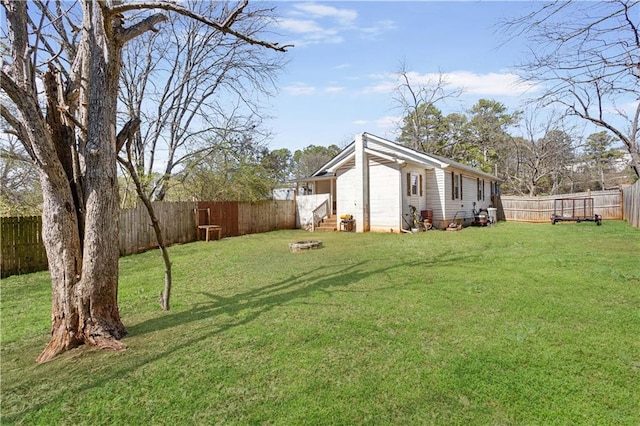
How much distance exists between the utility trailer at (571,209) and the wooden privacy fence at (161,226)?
48.3 feet

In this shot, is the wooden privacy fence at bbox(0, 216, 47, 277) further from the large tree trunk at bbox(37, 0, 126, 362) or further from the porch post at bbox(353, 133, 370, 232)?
the porch post at bbox(353, 133, 370, 232)

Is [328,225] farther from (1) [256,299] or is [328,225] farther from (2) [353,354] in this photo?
(2) [353,354]

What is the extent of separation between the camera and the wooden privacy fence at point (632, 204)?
12992 mm

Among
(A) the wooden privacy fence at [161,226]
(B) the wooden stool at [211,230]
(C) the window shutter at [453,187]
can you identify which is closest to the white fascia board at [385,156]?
(C) the window shutter at [453,187]

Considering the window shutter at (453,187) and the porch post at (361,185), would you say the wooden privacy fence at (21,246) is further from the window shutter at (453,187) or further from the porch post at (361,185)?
the window shutter at (453,187)

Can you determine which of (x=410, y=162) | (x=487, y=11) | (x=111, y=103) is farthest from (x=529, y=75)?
(x=410, y=162)

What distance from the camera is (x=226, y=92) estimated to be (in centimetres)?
1753

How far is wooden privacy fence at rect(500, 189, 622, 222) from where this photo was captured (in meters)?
17.6

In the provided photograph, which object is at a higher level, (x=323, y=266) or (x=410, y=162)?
(x=410, y=162)

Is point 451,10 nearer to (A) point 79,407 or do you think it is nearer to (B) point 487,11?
(B) point 487,11

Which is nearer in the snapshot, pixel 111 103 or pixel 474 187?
pixel 111 103

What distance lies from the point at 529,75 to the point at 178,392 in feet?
22.3

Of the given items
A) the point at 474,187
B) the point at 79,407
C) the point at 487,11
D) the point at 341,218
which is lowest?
the point at 79,407

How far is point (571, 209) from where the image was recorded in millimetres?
18875
